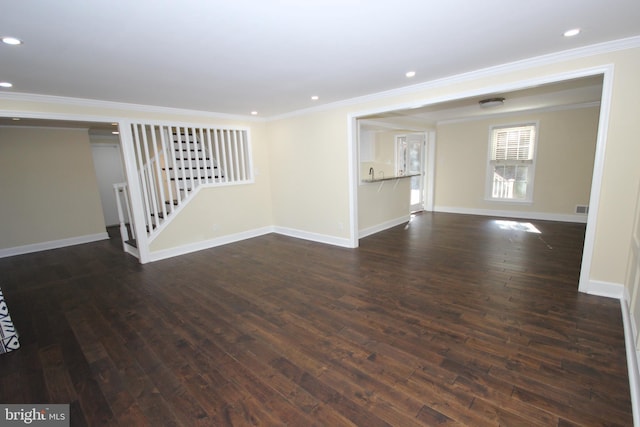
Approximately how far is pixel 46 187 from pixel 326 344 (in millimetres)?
6383

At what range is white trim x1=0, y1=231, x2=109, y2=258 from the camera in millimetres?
5211

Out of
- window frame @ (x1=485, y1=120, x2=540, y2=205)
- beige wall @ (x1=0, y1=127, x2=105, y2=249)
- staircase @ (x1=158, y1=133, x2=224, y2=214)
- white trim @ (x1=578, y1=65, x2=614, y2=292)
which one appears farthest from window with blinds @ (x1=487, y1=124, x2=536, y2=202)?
beige wall @ (x1=0, y1=127, x2=105, y2=249)

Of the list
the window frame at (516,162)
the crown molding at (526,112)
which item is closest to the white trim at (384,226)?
the window frame at (516,162)

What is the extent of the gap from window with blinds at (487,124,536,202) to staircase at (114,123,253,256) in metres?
5.90

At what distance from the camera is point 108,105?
13.2 ft

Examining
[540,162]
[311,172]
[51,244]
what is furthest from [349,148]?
[51,244]

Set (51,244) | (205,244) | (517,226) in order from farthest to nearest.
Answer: (517,226), (51,244), (205,244)

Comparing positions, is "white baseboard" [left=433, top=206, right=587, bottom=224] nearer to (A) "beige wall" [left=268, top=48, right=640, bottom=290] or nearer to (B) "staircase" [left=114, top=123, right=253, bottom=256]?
(A) "beige wall" [left=268, top=48, right=640, bottom=290]

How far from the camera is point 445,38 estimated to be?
2334 mm

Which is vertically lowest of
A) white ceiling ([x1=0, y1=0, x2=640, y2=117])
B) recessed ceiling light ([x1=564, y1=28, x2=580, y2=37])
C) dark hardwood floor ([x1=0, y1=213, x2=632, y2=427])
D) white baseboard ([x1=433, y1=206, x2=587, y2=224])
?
dark hardwood floor ([x1=0, y1=213, x2=632, y2=427])

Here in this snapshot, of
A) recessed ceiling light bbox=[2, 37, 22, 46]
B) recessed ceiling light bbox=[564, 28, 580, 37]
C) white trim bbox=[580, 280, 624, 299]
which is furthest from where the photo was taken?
white trim bbox=[580, 280, 624, 299]

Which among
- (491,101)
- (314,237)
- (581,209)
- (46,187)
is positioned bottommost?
(314,237)

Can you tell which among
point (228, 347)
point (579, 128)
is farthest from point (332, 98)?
point (579, 128)

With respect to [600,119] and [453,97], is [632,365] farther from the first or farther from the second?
[453,97]
